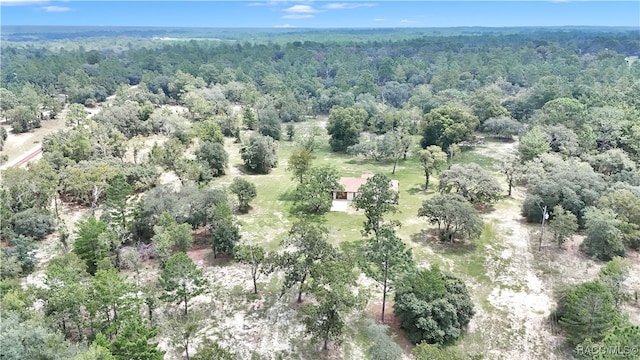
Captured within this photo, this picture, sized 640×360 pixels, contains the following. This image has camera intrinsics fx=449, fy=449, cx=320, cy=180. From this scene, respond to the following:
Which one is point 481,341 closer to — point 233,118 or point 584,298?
point 584,298

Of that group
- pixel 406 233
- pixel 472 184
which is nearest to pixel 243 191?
pixel 406 233

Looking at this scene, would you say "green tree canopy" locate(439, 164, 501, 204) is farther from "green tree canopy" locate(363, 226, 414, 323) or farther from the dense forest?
"green tree canopy" locate(363, 226, 414, 323)

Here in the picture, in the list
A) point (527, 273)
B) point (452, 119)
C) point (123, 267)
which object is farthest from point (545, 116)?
point (123, 267)

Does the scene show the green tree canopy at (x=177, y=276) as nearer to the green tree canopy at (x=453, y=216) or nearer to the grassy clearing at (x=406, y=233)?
the grassy clearing at (x=406, y=233)

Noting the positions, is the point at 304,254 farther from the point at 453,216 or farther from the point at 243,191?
the point at 243,191

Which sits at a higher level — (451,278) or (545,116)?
(545,116)

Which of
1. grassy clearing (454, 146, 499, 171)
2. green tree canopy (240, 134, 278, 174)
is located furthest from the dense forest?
grassy clearing (454, 146, 499, 171)
